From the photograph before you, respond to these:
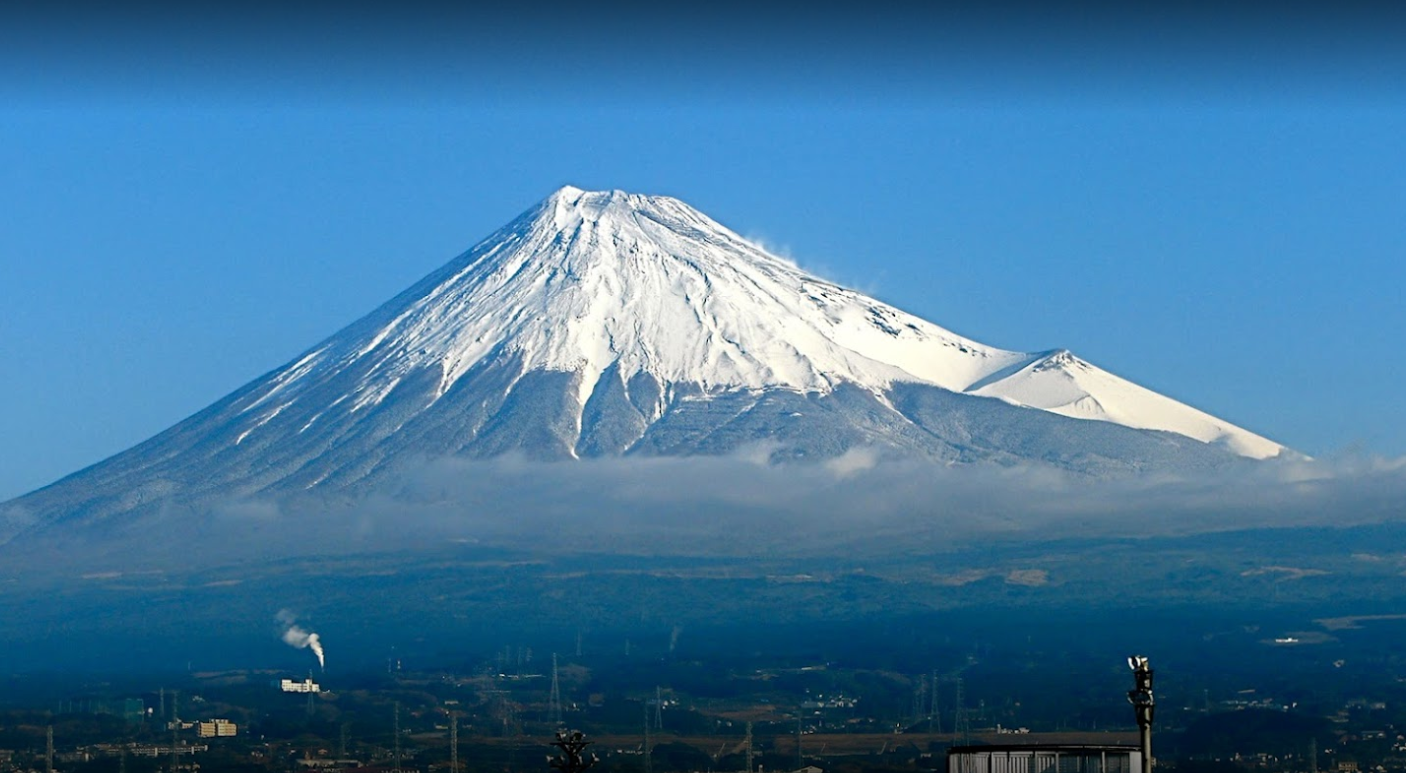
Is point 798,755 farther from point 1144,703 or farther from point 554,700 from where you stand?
point 1144,703

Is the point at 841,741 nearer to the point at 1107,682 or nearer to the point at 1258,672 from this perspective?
the point at 1107,682

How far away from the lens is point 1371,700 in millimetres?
146125

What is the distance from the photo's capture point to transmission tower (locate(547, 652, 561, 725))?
142087 millimetres

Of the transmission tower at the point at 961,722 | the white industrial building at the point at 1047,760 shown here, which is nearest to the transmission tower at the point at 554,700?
the transmission tower at the point at 961,722

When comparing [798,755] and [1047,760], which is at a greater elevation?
[1047,760]

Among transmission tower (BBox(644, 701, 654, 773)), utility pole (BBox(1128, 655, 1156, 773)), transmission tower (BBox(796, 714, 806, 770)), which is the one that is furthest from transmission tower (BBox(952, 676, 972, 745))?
utility pole (BBox(1128, 655, 1156, 773))

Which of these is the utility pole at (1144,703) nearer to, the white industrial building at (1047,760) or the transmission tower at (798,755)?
the white industrial building at (1047,760)

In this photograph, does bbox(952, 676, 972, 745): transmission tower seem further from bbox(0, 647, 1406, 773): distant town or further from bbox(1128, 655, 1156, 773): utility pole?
bbox(1128, 655, 1156, 773): utility pole

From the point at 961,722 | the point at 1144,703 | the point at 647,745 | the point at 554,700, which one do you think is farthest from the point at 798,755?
the point at 1144,703

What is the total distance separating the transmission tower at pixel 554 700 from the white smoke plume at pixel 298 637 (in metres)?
18.5

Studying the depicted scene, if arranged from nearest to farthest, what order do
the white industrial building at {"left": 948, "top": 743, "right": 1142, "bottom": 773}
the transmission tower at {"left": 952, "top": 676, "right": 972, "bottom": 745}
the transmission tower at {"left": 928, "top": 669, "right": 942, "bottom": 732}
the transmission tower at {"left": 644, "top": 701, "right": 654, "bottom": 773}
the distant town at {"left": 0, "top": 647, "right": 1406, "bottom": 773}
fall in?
the white industrial building at {"left": 948, "top": 743, "right": 1142, "bottom": 773}, the transmission tower at {"left": 644, "top": 701, "right": 654, "bottom": 773}, the distant town at {"left": 0, "top": 647, "right": 1406, "bottom": 773}, the transmission tower at {"left": 952, "top": 676, "right": 972, "bottom": 745}, the transmission tower at {"left": 928, "top": 669, "right": 942, "bottom": 732}

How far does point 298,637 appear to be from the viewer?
187m

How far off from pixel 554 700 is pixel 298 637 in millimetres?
39655

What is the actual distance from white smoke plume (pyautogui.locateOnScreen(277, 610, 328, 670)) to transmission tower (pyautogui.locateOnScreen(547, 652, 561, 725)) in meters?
18.5
